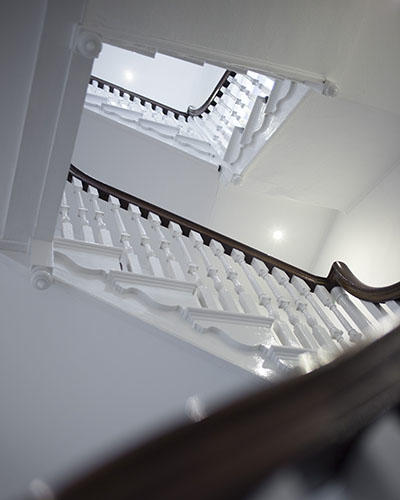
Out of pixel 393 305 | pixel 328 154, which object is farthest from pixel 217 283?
pixel 328 154

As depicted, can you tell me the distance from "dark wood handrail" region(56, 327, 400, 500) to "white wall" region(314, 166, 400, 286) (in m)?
5.84

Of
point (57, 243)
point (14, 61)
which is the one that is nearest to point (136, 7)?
point (14, 61)

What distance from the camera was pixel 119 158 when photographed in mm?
7445

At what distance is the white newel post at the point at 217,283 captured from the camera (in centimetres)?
343

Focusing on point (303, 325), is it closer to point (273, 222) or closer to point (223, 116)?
point (273, 222)

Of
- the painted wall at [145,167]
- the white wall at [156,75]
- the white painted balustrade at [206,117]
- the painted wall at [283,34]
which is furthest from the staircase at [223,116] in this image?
the white wall at [156,75]

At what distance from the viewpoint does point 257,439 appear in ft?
1.35

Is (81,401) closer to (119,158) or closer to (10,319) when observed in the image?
(10,319)

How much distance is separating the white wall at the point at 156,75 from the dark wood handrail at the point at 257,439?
11875 millimetres

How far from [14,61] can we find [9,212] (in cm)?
86

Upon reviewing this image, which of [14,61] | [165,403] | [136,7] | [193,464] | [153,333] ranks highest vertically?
[136,7]

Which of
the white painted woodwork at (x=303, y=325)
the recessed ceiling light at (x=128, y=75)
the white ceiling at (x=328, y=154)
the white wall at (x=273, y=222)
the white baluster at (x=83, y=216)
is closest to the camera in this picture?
the white painted woodwork at (x=303, y=325)

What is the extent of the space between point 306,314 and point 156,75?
1008cm

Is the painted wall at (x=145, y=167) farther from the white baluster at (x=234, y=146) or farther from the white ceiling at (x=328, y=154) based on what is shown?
the white ceiling at (x=328, y=154)
